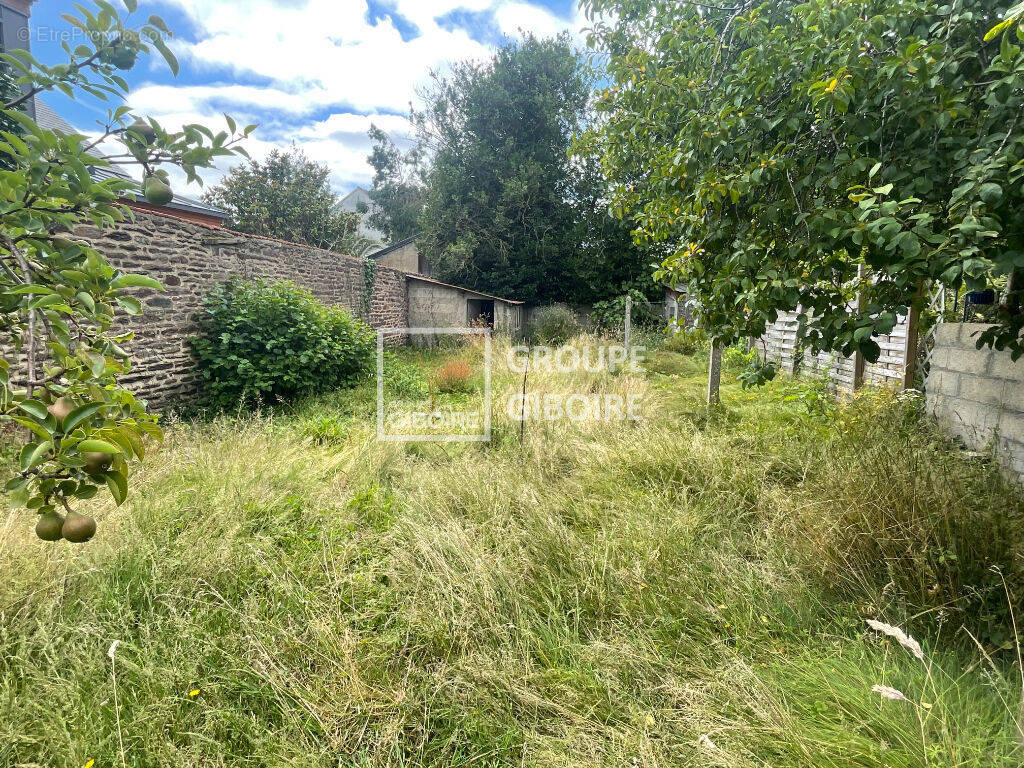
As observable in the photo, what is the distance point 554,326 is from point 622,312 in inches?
95.4

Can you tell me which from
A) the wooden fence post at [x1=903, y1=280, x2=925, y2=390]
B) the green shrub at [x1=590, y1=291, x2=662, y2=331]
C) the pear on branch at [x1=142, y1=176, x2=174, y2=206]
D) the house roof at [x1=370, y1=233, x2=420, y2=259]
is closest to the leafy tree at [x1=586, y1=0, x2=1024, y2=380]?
the pear on branch at [x1=142, y1=176, x2=174, y2=206]

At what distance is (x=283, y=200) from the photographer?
19.5 m

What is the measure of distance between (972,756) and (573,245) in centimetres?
1459

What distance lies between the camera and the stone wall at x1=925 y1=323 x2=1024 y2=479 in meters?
2.98

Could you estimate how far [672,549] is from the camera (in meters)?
2.53

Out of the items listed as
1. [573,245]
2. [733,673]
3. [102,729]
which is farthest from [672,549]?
[573,245]

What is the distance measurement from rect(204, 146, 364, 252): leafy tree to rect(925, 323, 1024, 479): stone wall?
69.6ft

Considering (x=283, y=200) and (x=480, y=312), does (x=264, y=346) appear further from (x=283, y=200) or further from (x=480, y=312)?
(x=283, y=200)

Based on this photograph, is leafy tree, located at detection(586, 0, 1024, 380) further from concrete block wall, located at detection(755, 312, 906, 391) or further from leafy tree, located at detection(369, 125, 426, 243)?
leafy tree, located at detection(369, 125, 426, 243)

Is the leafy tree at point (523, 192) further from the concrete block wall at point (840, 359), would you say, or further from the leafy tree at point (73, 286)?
the leafy tree at point (73, 286)

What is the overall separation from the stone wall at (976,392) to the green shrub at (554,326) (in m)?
8.40

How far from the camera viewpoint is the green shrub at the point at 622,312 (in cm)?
1397

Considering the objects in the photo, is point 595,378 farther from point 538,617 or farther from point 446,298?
point 446,298

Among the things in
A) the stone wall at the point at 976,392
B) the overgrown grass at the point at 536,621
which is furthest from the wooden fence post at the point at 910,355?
the overgrown grass at the point at 536,621
